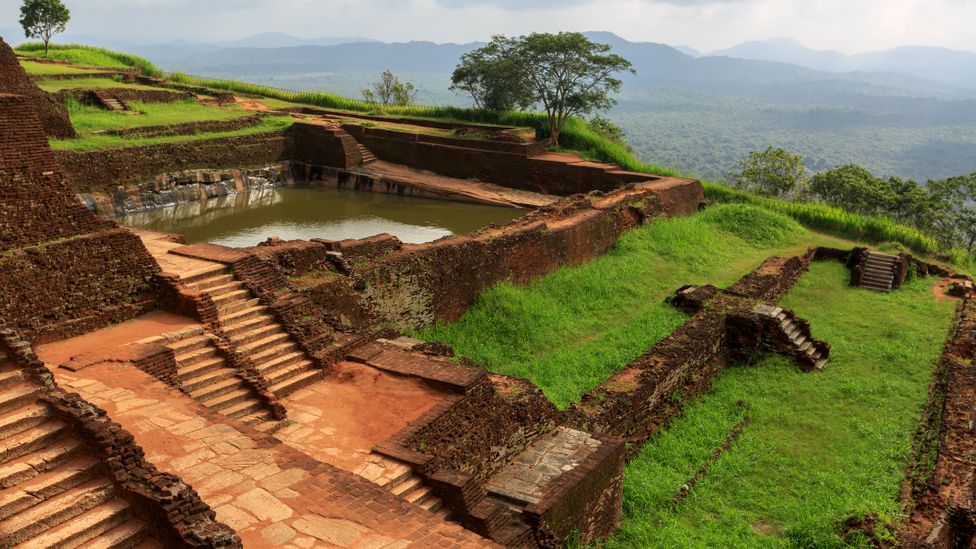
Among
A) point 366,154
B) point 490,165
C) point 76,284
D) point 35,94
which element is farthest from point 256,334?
point 366,154

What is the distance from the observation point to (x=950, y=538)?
737 cm

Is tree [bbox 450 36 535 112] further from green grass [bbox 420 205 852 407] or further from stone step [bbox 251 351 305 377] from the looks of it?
stone step [bbox 251 351 305 377]

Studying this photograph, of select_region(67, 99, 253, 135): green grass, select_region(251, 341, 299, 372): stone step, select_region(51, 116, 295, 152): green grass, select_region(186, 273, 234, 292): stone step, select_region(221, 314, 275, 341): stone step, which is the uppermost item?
select_region(67, 99, 253, 135): green grass

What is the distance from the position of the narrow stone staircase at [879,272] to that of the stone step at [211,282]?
43.5ft

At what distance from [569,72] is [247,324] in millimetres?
21395

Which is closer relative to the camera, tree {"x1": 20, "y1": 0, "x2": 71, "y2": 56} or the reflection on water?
the reflection on water

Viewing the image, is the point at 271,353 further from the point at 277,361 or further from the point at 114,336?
the point at 114,336

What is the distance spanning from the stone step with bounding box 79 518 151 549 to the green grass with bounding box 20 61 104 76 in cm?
2676

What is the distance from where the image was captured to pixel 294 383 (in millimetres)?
8047

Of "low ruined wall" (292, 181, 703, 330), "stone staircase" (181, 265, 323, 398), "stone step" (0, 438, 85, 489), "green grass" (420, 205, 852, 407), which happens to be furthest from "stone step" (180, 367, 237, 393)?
"green grass" (420, 205, 852, 407)

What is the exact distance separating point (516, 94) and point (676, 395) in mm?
22780

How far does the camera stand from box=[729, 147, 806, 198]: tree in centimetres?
2888

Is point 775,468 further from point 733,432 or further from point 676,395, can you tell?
point 676,395

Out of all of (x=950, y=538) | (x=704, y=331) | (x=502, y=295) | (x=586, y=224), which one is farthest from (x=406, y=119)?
(x=950, y=538)
